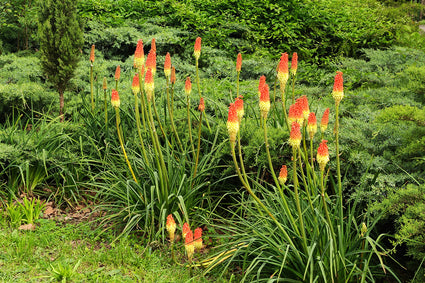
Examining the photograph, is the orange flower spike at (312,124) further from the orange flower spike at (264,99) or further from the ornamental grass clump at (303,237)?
the orange flower spike at (264,99)

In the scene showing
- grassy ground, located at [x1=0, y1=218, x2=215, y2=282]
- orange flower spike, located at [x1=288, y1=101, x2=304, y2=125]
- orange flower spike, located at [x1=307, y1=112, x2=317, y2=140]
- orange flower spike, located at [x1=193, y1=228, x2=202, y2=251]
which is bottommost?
grassy ground, located at [x1=0, y1=218, x2=215, y2=282]

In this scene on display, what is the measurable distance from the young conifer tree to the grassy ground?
6.86ft

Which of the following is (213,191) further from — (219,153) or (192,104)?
(192,104)

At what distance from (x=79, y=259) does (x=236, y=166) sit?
1.74 metres

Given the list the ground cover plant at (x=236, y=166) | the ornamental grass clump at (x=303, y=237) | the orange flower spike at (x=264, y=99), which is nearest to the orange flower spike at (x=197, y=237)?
the ground cover plant at (x=236, y=166)

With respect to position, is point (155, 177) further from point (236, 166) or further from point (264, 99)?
point (264, 99)

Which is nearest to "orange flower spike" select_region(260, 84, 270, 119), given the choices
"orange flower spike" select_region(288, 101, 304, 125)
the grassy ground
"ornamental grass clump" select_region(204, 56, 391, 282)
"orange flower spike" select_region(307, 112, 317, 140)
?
"ornamental grass clump" select_region(204, 56, 391, 282)

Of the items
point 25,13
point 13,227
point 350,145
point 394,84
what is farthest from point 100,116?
point 25,13

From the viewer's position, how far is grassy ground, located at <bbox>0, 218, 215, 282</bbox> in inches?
Result: 142

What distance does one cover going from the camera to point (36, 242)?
4.09m

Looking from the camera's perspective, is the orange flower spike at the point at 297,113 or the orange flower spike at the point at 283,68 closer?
the orange flower spike at the point at 297,113

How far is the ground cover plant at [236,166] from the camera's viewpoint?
3229mm

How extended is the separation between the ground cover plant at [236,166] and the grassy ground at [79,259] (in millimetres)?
71

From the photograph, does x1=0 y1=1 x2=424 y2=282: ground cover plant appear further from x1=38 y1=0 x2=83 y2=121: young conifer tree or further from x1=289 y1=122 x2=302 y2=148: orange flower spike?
x1=38 y1=0 x2=83 y2=121: young conifer tree
